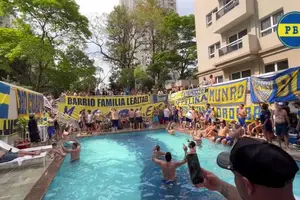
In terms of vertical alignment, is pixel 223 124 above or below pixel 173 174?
above

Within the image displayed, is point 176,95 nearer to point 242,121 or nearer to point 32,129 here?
point 242,121

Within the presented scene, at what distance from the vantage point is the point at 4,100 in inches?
358

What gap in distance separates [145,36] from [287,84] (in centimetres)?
2930

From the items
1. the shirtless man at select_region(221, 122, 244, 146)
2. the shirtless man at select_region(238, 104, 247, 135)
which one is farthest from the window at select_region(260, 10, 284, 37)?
the shirtless man at select_region(221, 122, 244, 146)

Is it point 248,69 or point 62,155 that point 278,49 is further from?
point 62,155

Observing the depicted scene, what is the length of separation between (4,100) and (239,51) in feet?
46.4

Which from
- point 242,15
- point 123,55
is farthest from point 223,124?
point 123,55

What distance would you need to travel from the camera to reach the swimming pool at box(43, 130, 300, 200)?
6.22 m

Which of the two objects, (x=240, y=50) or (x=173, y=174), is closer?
(x=173, y=174)

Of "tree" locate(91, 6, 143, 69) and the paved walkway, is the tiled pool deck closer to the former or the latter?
the paved walkway

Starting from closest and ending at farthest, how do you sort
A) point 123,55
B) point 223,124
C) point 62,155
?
1. point 62,155
2. point 223,124
3. point 123,55

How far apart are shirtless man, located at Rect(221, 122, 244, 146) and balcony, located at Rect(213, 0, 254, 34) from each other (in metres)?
9.32

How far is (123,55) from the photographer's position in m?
35.5

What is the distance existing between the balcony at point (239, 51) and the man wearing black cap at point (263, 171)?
612 inches
